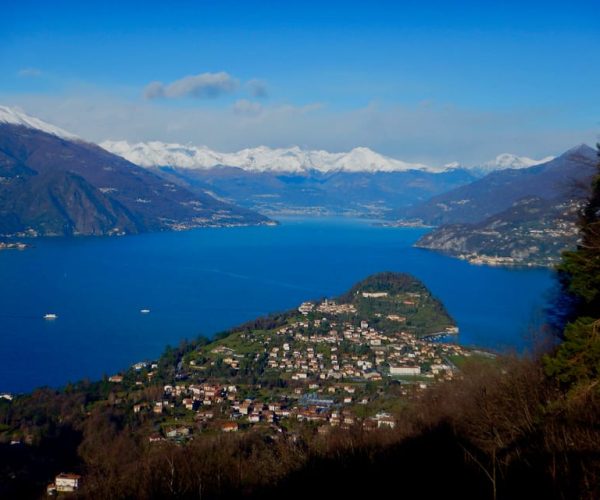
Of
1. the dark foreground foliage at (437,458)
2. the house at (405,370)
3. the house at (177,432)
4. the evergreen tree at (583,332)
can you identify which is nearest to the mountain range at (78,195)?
the house at (405,370)

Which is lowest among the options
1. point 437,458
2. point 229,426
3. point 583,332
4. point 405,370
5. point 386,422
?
point 405,370

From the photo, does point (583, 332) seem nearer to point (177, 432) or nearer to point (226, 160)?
point (177, 432)

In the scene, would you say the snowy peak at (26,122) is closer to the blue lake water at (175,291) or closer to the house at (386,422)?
the blue lake water at (175,291)

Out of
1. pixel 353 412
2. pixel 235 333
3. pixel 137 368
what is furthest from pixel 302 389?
pixel 235 333

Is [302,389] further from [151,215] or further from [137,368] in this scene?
[151,215]

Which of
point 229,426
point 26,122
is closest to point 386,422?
point 229,426

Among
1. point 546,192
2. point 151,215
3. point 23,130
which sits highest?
point 23,130

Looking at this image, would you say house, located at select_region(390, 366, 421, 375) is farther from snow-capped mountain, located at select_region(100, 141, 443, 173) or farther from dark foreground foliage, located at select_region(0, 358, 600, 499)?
snow-capped mountain, located at select_region(100, 141, 443, 173)

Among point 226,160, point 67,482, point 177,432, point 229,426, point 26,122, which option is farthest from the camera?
point 226,160
